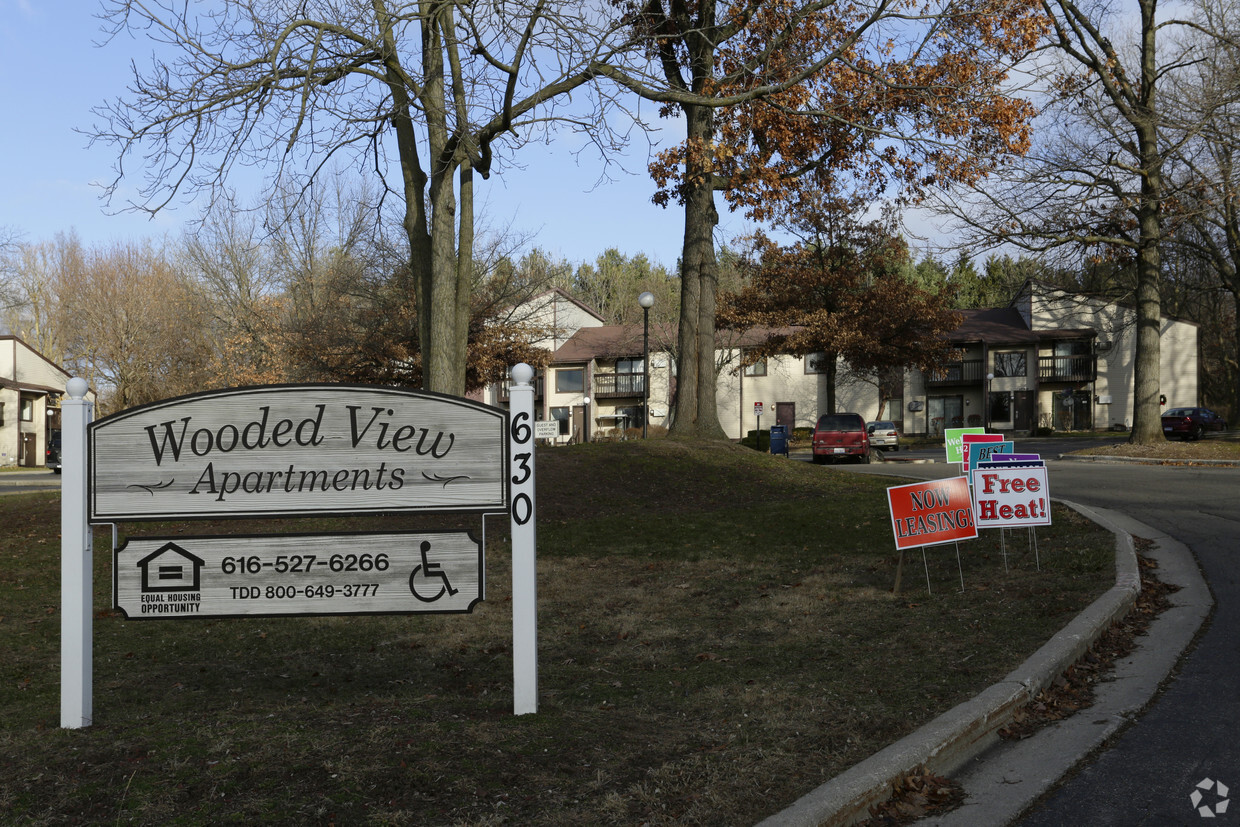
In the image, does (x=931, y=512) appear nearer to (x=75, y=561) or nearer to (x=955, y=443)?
(x=955, y=443)

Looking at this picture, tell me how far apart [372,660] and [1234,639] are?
249 inches

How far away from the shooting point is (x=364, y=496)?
5246 millimetres

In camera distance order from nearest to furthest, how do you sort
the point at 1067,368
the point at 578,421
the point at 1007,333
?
1. the point at 1067,368
2. the point at 1007,333
3. the point at 578,421

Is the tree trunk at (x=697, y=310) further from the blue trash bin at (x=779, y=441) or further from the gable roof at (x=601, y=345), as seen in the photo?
the gable roof at (x=601, y=345)

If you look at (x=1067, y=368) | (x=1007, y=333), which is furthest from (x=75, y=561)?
(x=1067, y=368)

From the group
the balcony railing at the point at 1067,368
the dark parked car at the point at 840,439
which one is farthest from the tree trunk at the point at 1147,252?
the balcony railing at the point at 1067,368

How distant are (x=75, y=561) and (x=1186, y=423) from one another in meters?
40.2

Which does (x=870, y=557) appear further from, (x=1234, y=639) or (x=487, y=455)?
(x=487, y=455)

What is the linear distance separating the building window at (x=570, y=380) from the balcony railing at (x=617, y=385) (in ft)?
3.22

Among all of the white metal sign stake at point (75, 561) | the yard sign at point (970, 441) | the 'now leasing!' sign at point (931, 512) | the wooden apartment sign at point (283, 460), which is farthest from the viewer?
the yard sign at point (970, 441)

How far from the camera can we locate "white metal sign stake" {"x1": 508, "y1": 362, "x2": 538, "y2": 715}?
5164mm

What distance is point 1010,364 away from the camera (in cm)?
5388

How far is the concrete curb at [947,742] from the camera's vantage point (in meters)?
3.69

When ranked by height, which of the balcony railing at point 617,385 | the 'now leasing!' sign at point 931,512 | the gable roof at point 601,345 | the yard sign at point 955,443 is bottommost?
the 'now leasing!' sign at point 931,512
